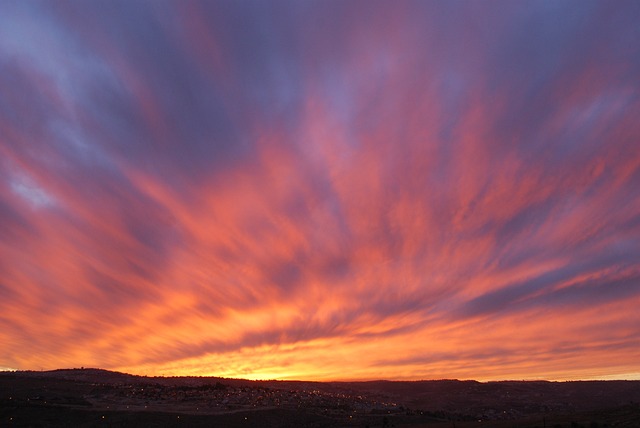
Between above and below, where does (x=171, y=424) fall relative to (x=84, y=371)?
below

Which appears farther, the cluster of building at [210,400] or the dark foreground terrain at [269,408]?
the cluster of building at [210,400]

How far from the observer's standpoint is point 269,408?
76312 mm

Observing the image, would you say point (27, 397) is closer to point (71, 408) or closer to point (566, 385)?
point (71, 408)

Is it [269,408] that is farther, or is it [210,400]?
[210,400]

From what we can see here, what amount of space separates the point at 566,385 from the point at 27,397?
535 ft

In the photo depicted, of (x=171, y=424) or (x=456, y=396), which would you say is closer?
(x=171, y=424)

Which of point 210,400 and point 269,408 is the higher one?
point 210,400

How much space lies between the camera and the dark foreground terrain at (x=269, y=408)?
2346 inches

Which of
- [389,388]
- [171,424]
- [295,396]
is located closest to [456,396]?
[389,388]

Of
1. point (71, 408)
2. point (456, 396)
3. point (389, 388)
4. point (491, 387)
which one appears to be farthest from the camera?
point (389, 388)

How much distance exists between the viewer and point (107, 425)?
58500mm

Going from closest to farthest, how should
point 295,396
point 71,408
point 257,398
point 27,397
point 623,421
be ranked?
point 623,421 < point 71,408 < point 27,397 < point 257,398 < point 295,396

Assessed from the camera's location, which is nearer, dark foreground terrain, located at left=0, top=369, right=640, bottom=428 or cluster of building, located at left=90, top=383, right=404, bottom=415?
dark foreground terrain, located at left=0, top=369, right=640, bottom=428

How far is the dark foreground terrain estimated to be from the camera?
59.6m
